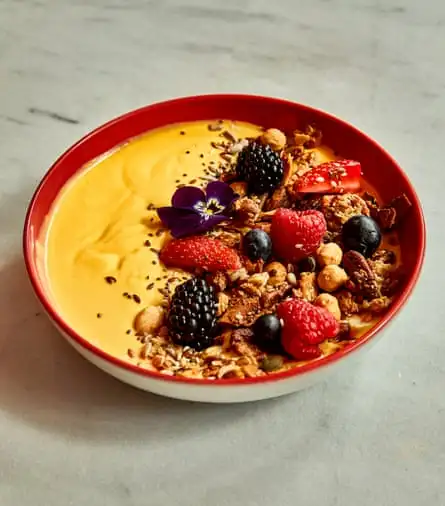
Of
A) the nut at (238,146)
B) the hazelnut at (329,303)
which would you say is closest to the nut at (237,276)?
A: the hazelnut at (329,303)

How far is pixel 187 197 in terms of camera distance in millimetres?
1324

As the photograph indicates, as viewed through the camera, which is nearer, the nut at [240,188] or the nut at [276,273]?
the nut at [276,273]

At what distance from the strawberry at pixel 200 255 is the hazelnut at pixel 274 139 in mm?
260

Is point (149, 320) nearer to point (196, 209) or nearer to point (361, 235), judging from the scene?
point (196, 209)

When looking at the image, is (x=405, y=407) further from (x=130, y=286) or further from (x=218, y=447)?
(x=130, y=286)

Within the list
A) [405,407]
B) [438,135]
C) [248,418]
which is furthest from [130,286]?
[438,135]

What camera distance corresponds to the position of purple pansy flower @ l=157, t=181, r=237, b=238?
1282mm

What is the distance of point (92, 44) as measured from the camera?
183 centimetres

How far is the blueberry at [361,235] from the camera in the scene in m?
1.25

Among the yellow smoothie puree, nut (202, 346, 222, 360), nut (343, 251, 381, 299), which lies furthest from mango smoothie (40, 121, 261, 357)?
nut (343, 251, 381, 299)

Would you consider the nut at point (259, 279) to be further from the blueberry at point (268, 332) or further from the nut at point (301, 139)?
the nut at point (301, 139)

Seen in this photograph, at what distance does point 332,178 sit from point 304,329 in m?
0.33

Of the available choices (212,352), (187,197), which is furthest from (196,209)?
(212,352)

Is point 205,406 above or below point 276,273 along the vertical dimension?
below
